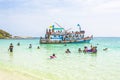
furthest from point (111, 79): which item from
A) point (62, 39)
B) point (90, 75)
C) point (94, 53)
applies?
point (62, 39)

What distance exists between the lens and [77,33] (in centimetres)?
6662

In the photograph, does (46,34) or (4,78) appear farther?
(46,34)

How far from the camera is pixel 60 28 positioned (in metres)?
67.4

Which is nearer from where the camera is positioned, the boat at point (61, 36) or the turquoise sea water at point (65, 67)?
the turquoise sea water at point (65, 67)

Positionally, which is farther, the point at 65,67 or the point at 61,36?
the point at 61,36

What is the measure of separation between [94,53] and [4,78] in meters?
22.5

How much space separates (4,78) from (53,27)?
55.3 meters

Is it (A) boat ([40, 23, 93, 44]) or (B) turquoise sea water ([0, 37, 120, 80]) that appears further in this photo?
(A) boat ([40, 23, 93, 44])

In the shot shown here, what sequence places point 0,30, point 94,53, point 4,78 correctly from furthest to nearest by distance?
point 0,30 < point 94,53 < point 4,78

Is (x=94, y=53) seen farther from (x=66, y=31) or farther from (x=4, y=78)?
(x=66, y=31)

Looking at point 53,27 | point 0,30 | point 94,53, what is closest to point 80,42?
point 53,27

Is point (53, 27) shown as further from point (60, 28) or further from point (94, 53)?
point (94, 53)

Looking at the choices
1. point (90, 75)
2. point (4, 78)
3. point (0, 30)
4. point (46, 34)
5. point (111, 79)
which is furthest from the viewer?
point (0, 30)

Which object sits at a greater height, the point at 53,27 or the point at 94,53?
the point at 53,27
